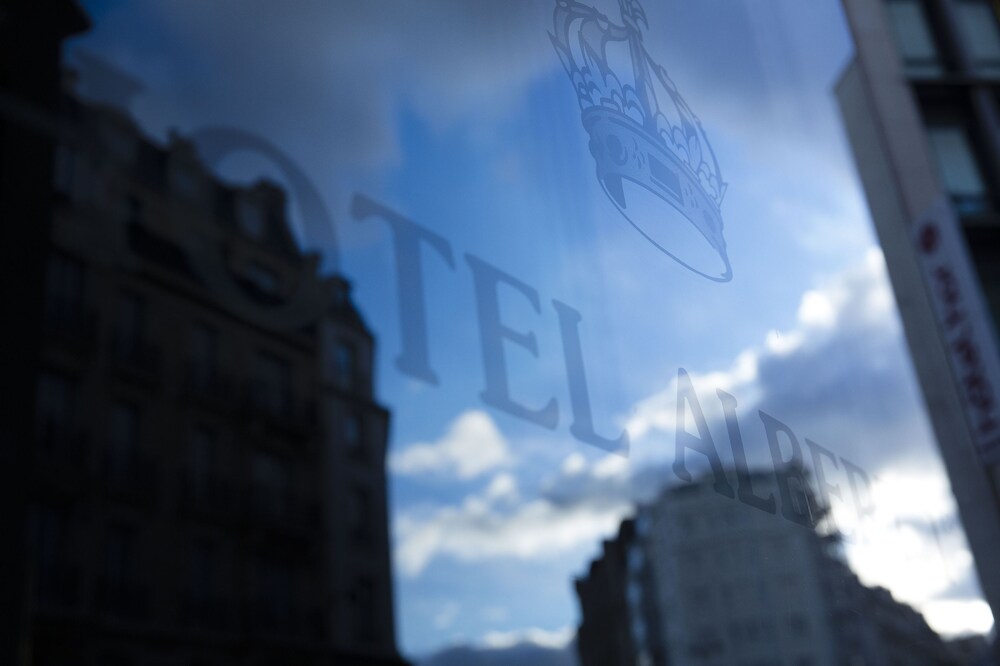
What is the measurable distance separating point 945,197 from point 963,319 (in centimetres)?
90

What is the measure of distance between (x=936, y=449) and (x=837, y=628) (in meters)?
2.55

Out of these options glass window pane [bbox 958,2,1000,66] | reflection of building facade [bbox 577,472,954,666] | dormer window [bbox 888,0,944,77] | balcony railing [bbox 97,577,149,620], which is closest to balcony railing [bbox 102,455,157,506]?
balcony railing [bbox 97,577,149,620]

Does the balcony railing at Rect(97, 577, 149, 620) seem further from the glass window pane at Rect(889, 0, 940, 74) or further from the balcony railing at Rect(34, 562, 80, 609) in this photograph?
the glass window pane at Rect(889, 0, 940, 74)

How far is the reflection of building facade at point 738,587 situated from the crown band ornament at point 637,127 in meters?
0.90

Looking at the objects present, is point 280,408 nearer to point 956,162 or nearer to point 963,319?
point 963,319

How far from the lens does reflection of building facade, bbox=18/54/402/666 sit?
161 cm

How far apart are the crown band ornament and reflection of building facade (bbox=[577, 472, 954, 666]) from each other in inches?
35.4

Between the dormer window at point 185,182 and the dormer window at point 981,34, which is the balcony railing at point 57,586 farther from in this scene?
the dormer window at point 981,34

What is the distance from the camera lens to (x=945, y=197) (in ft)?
23.1

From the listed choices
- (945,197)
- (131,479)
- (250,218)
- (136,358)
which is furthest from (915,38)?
(131,479)

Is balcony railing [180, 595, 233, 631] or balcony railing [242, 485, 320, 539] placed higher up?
balcony railing [242, 485, 320, 539]

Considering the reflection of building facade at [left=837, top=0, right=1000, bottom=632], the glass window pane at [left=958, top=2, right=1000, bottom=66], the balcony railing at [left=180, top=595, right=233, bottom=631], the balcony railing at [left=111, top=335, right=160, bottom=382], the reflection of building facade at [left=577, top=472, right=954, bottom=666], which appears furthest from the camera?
the glass window pane at [left=958, top=2, right=1000, bottom=66]

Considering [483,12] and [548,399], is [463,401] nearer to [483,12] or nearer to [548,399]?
[548,399]

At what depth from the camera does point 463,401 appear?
7.79ft
